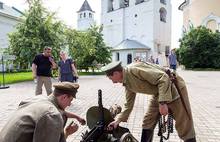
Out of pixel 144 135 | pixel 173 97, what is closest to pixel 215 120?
pixel 144 135

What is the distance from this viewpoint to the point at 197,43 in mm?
39250

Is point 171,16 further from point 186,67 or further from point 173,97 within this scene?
point 173,97

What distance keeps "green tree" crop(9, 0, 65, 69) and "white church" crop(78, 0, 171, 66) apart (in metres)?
39.5

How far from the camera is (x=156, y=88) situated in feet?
12.1

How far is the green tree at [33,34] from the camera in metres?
22.0

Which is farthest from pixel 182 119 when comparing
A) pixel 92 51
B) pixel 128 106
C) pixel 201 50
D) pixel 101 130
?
pixel 201 50

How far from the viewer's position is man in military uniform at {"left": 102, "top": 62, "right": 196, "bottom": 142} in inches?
140

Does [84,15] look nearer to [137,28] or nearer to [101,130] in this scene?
[137,28]

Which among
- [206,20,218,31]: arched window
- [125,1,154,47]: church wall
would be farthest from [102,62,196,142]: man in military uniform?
[125,1,154,47]: church wall

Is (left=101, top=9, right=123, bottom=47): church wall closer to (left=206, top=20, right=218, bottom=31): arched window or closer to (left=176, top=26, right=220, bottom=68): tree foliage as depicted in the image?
(left=206, top=20, right=218, bottom=31): arched window

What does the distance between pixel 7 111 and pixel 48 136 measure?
7257 mm

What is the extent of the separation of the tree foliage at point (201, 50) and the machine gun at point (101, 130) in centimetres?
3654

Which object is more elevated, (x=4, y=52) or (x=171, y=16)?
(x=171, y=16)

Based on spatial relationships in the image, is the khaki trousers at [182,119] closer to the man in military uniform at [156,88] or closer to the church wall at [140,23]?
the man in military uniform at [156,88]
